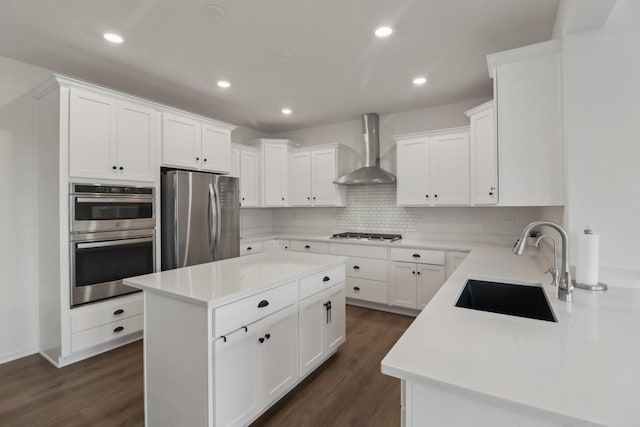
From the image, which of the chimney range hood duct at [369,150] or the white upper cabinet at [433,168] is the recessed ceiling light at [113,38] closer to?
the chimney range hood duct at [369,150]

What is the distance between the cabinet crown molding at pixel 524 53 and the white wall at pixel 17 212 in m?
3.95

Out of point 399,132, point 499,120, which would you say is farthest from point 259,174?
point 499,120

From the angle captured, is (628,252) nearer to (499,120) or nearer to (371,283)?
(499,120)

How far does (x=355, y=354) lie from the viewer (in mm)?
2680

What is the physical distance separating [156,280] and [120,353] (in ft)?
5.14

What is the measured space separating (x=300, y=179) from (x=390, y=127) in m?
1.59

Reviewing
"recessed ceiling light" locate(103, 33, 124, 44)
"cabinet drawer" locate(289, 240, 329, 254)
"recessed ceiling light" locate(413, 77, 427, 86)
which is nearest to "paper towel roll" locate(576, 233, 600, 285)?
"recessed ceiling light" locate(413, 77, 427, 86)

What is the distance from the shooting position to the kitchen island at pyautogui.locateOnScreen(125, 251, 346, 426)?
1509 mm

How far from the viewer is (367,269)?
3883 mm

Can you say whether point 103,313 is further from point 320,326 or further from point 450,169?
point 450,169

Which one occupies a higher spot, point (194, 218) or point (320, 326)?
point (194, 218)

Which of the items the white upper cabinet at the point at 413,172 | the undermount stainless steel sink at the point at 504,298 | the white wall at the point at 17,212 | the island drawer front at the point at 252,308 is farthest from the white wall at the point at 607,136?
the white wall at the point at 17,212

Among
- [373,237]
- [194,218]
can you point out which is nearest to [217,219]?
[194,218]

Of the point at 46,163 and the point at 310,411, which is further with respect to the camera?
the point at 46,163
